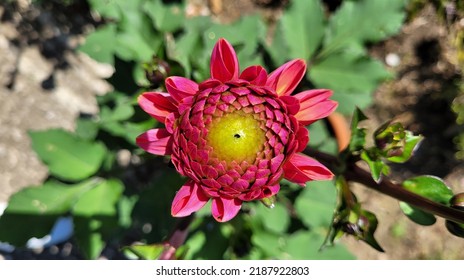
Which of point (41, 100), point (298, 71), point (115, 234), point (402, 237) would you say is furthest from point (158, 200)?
point (402, 237)

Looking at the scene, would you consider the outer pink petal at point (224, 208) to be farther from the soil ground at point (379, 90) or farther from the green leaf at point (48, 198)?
the soil ground at point (379, 90)

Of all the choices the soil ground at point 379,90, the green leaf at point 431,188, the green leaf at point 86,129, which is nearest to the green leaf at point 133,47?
the green leaf at point 86,129

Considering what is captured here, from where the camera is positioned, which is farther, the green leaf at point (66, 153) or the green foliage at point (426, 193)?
the green leaf at point (66, 153)

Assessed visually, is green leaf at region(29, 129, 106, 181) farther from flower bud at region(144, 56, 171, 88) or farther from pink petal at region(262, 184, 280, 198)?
pink petal at region(262, 184, 280, 198)
